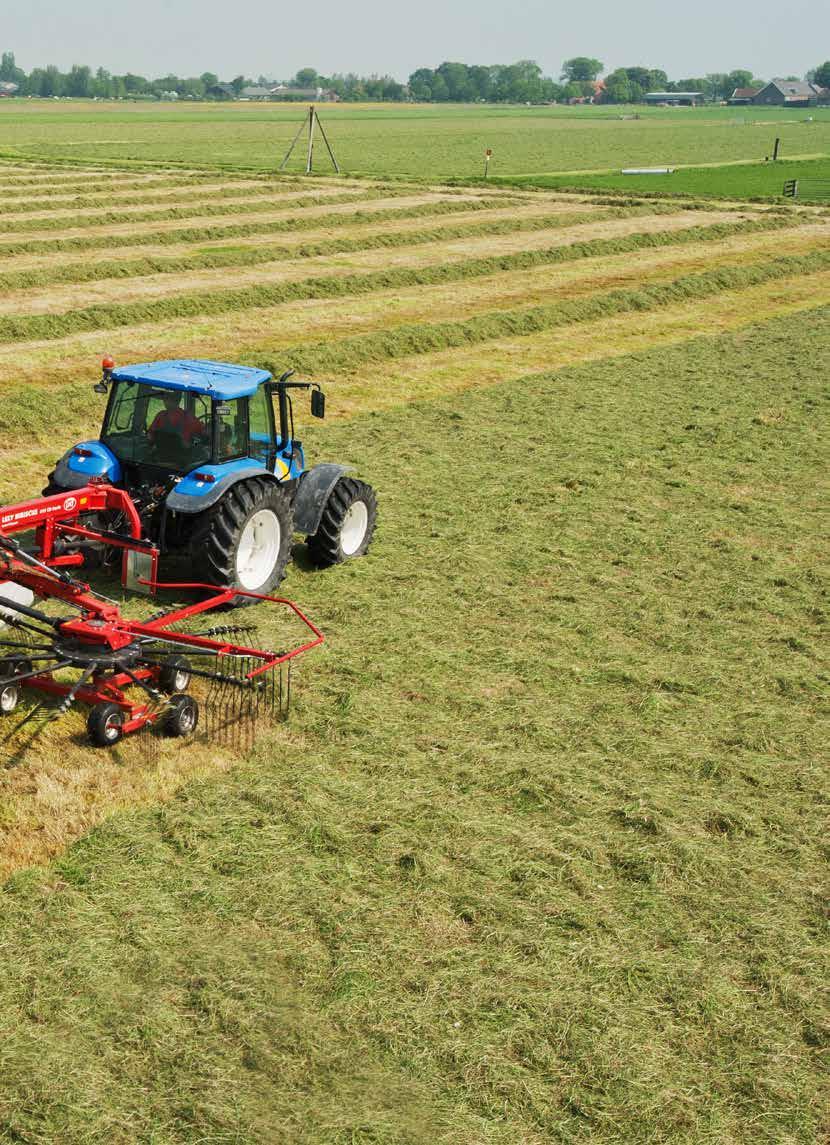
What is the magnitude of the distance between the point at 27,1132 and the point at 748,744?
537 cm

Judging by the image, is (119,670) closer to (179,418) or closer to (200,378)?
(179,418)

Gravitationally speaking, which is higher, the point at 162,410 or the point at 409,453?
the point at 162,410

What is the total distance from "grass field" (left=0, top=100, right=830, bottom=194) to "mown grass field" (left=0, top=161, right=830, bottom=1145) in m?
42.0

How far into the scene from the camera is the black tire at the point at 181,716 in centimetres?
834

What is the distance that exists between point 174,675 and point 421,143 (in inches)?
3185

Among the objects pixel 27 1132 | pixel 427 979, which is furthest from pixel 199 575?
pixel 27 1132

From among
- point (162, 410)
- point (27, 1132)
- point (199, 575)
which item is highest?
point (162, 410)

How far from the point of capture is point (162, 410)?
10.5 m

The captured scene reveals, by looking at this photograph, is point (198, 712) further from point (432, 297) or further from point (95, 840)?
point (432, 297)

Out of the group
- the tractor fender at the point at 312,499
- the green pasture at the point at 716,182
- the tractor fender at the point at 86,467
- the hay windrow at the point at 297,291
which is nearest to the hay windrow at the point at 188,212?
the hay windrow at the point at 297,291

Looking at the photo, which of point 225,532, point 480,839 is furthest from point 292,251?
point 480,839

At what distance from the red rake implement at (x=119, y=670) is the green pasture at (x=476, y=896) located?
391mm

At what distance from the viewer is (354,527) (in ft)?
38.8

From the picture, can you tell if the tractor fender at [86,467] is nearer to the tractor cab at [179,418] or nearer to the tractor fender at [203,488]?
the tractor cab at [179,418]
